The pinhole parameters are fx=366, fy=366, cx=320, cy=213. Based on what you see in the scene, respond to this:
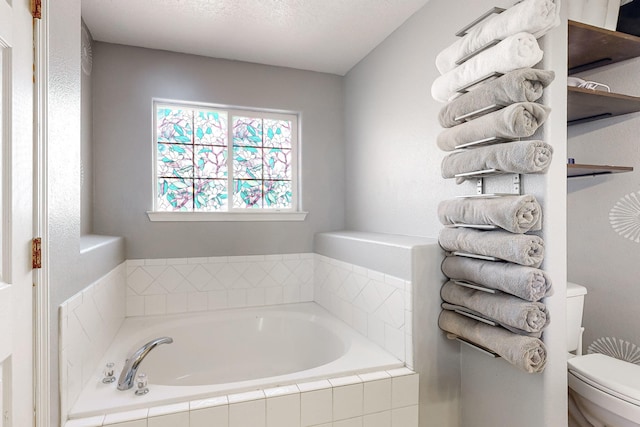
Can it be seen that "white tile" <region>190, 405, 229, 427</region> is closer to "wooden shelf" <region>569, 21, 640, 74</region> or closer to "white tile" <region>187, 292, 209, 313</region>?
"white tile" <region>187, 292, 209, 313</region>

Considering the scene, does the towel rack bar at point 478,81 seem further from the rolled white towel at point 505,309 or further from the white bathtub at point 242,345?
the white bathtub at point 242,345

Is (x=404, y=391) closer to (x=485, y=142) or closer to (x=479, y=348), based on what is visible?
(x=479, y=348)

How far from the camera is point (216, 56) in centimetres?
A: 278

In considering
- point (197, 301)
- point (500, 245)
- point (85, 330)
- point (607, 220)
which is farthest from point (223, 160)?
point (607, 220)

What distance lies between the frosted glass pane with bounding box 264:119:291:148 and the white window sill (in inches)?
23.1

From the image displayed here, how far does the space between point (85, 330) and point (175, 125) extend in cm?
165

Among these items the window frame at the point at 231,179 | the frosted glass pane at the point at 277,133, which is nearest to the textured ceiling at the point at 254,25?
the window frame at the point at 231,179

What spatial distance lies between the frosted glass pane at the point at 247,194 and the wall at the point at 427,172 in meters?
0.75

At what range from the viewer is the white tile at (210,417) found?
57.2 inches

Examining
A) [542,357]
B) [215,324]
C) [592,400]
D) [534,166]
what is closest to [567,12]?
[534,166]

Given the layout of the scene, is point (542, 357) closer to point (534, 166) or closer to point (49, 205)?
point (534, 166)

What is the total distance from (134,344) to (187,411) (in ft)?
3.11

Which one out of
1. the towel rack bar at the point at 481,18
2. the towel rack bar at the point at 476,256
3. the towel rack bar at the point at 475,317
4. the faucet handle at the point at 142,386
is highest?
the towel rack bar at the point at 481,18

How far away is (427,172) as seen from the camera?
2102 mm
